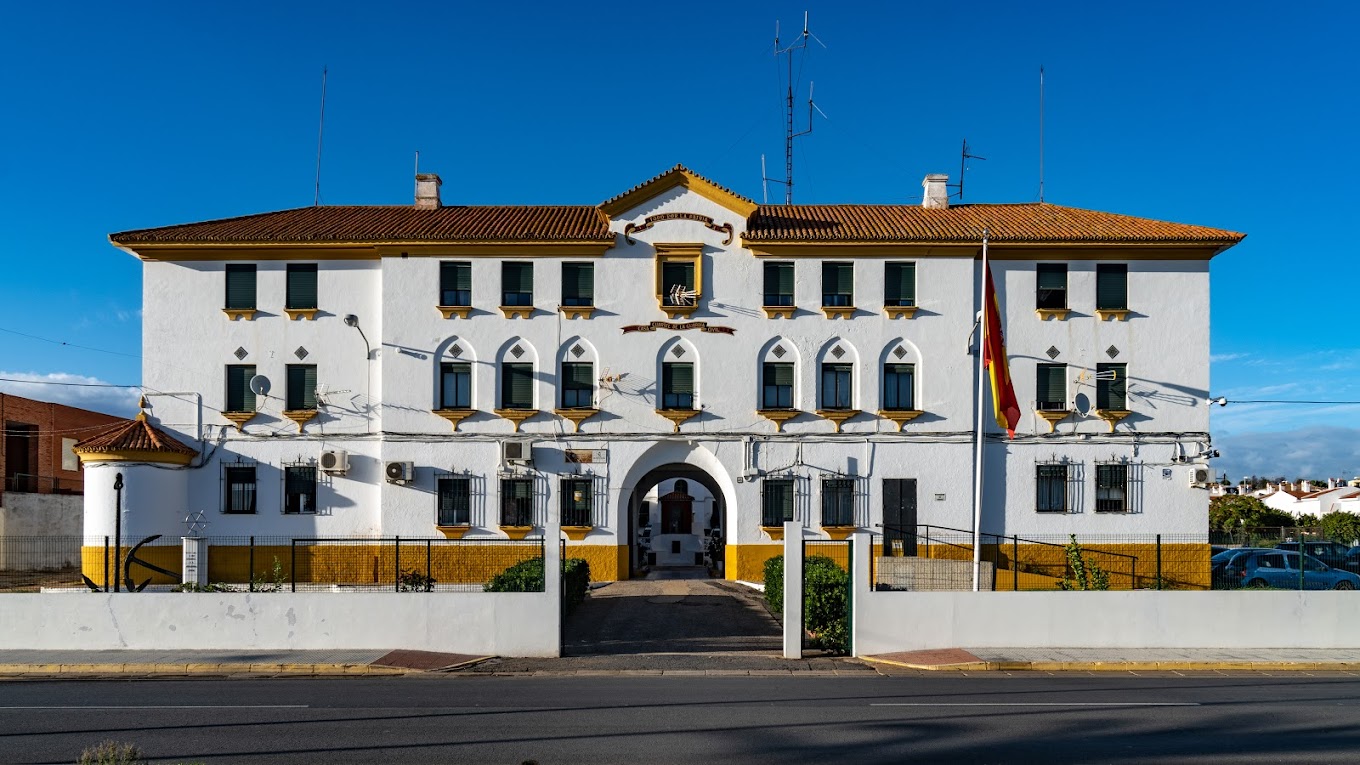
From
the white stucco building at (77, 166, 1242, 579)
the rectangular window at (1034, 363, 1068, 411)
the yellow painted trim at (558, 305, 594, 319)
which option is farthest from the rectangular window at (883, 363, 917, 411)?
the yellow painted trim at (558, 305, 594, 319)

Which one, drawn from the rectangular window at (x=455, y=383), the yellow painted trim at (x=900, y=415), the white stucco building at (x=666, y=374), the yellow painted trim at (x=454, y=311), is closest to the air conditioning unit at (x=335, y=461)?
the white stucco building at (x=666, y=374)

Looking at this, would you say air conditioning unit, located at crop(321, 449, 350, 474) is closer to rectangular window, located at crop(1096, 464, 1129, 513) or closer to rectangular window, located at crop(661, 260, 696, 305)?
rectangular window, located at crop(661, 260, 696, 305)

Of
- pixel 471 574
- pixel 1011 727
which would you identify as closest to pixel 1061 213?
pixel 471 574

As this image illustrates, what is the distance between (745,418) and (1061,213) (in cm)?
1180

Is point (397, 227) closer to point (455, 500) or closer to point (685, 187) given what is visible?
point (455, 500)

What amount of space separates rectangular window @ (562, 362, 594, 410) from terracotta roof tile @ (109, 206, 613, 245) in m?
3.47

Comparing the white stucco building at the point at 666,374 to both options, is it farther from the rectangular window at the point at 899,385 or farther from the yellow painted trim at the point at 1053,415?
the yellow painted trim at the point at 1053,415

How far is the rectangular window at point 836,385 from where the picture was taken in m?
28.4

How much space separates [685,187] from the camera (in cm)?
2833

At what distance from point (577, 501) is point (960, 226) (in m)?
13.2

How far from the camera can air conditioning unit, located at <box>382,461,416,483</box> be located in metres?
27.7

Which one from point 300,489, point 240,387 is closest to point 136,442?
point 240,387

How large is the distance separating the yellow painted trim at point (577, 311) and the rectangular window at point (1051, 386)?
12508 millimetres

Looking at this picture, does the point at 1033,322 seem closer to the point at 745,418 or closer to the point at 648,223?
the point at 745,418
